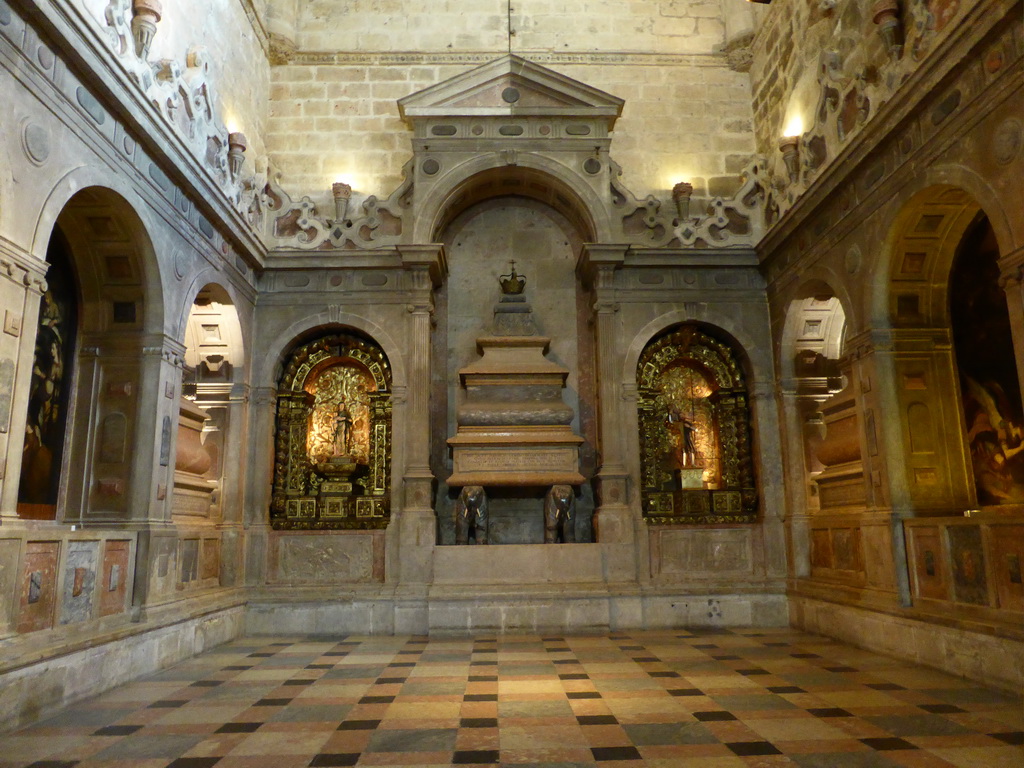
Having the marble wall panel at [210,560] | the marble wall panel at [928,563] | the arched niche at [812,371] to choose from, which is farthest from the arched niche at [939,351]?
the marble wall panel at [210,560]

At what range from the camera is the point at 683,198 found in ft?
32.8

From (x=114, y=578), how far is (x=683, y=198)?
7.75 metres

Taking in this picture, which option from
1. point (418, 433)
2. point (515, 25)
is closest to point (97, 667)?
point (418, 433)

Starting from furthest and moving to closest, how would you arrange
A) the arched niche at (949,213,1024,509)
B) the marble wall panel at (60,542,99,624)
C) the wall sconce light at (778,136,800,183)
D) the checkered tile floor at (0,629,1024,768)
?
the wall sconce light at (778,136,800,183) → the arched niche at (949,213,1024,509) → the marble wall panel at (60,542,99,624) → the checkered tile floor at (0,629,1024,768)

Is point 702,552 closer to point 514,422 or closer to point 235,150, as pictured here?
point 514,422

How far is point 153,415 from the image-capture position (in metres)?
6.75

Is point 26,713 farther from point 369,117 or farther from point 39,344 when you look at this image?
point 369,117

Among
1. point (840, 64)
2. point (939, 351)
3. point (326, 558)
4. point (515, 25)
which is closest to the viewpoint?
point (939, 351)

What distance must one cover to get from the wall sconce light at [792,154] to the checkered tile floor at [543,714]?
203 inches

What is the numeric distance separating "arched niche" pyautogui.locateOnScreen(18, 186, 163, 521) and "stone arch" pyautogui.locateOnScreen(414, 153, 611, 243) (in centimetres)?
367

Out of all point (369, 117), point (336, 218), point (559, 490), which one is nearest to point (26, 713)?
point (559, 490)

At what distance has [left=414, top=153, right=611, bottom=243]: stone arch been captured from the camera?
966 centimetres

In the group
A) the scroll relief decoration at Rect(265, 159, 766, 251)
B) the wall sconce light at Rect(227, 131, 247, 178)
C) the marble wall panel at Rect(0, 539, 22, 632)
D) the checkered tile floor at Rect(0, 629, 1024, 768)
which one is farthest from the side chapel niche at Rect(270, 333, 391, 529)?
the marble wall panel at Rect(0, 539, 22, 632)

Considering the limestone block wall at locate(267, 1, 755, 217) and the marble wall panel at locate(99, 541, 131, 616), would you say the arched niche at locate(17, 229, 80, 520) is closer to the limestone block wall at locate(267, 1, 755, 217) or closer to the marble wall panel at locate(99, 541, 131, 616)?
the marble wall panel at locate(99, 541, 131, 616)
